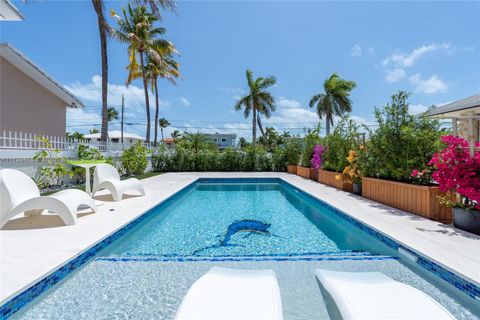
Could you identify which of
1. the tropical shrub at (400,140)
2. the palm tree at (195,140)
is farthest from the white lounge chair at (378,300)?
the palm tree at (195,140)

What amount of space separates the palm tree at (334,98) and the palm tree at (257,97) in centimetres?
506

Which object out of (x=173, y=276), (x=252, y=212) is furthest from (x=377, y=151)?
(x=173, y=276)

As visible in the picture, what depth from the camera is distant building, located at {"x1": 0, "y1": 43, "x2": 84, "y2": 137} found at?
821 cm

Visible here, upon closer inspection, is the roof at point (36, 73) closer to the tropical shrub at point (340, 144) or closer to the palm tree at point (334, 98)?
the tropical shrub at point (340, 144)

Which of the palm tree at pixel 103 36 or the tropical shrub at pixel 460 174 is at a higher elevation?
the palm tree at pixel 103 36

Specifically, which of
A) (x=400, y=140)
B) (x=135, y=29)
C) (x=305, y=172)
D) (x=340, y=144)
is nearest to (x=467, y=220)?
(x=400, y=140)

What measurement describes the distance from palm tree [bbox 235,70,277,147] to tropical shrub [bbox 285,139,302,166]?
25.4ft

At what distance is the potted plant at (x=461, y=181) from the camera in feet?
11.3

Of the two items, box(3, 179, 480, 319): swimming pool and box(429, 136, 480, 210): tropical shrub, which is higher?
box(429, 136, 480, 210): tropical shrub

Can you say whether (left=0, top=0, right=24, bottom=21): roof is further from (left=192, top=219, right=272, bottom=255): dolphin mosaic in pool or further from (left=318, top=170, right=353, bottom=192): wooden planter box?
(left=318, top=170, right=353, bottom=192): wooden planter box

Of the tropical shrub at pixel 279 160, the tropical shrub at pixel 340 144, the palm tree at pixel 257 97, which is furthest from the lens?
the palm tree at pixel 257 97

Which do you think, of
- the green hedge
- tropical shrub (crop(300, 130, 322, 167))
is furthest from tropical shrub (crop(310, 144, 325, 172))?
the green hedge

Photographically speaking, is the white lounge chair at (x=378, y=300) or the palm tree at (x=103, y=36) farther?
the palm tree at (x=103, y=36)

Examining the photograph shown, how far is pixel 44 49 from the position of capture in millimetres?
12484
